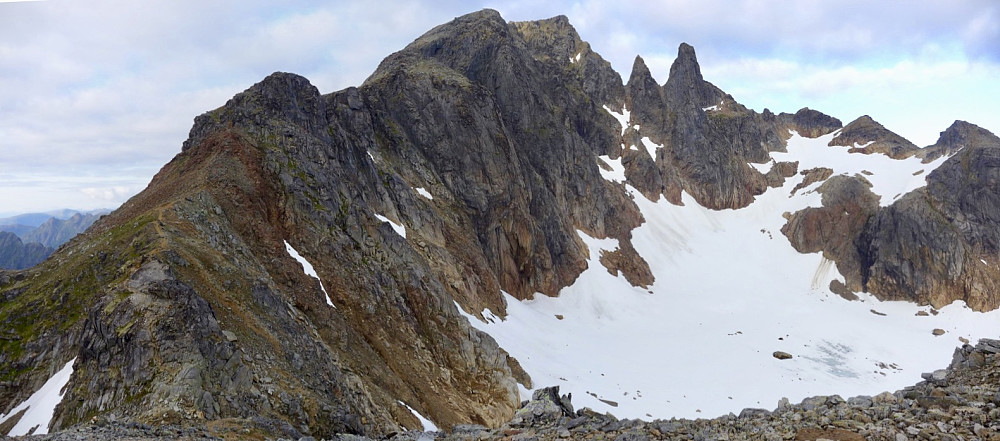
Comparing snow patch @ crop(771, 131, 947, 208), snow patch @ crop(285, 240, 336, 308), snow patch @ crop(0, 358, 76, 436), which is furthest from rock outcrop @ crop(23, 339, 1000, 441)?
snow patch @ crop(771, 131, 947, 208)

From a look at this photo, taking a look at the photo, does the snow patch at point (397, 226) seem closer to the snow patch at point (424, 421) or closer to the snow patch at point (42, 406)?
the snow patch at point (424, 421)

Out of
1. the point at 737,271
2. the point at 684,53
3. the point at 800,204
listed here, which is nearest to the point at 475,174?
the point at 737,271

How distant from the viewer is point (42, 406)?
57.7ft

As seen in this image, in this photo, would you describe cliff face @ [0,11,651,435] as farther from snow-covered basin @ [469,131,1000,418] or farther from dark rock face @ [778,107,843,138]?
dark rock face @ [778,107,843,138]

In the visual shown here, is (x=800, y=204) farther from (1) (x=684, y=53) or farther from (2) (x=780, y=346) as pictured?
(2) (x=780, y=346)

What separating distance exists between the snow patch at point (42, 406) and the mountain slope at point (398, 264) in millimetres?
460

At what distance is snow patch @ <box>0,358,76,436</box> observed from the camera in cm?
1681

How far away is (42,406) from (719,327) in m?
67.6

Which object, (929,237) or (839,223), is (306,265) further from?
(839,223)

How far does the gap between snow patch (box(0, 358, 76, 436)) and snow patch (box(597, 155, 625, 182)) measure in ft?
294

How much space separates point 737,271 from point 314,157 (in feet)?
268

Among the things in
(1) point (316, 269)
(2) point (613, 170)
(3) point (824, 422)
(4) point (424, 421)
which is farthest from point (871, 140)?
(3) point (824, 422)

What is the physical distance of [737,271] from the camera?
299 feet

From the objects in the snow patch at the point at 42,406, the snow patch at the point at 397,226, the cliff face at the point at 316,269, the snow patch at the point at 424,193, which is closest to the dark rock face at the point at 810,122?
the cliff face at the point at 316,269
